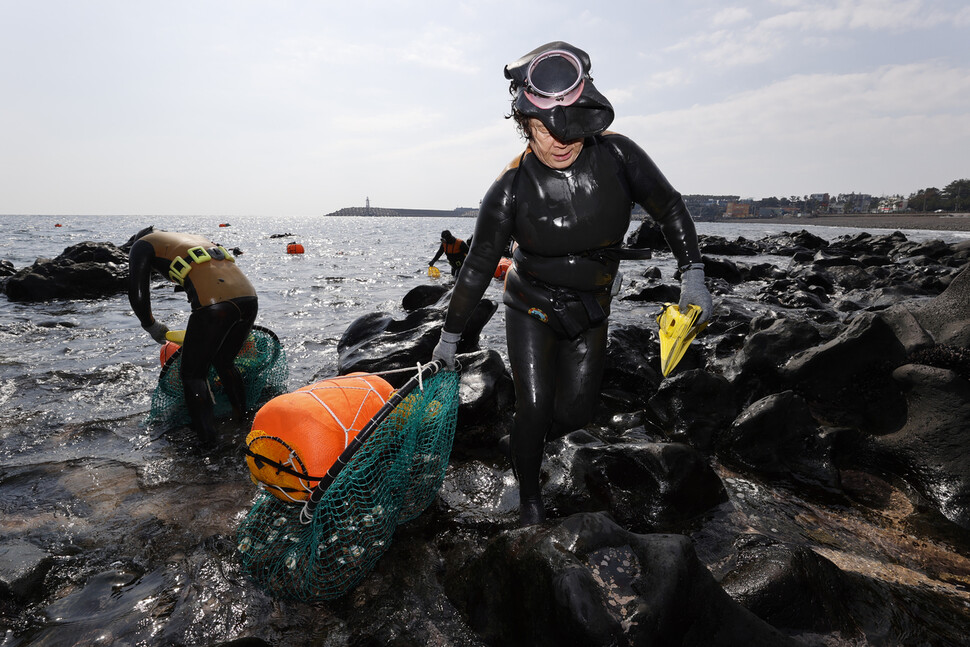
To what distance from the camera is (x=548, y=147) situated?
10.1 ft

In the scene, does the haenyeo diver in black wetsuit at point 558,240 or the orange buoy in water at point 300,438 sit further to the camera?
the orange buoy in water at point 300,438

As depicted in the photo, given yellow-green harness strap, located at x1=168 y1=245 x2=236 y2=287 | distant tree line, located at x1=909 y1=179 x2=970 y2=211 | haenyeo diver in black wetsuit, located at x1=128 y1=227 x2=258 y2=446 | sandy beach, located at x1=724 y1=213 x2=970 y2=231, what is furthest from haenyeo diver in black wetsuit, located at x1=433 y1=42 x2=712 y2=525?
distant tree line, located at x1=909 y1=179 x2=970 y2=211

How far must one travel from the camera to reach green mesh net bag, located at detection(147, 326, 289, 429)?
554 centimetres

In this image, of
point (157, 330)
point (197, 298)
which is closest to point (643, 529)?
point (197, 298)

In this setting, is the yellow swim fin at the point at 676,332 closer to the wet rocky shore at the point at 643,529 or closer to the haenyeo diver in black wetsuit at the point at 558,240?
the haenyeo diver in black wetsuit at the point at 558,240

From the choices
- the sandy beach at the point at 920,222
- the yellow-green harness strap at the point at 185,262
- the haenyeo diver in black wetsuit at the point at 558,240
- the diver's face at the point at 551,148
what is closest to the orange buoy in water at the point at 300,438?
the haenyeo diver in black wetsuit at the point at 558,240

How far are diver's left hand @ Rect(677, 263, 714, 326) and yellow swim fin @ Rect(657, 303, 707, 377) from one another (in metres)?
0.03

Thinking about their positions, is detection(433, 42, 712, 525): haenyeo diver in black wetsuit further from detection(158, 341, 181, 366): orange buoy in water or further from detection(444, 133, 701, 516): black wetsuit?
detection(158, 341, 181, 366): orange buoy in water

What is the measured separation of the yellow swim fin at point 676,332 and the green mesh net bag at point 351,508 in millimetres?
1550

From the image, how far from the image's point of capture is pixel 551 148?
307 centimetres

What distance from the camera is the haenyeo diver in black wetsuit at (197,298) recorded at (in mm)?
4953

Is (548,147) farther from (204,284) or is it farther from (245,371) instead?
(245,371)

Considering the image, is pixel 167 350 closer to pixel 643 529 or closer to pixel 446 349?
pixel 446 349

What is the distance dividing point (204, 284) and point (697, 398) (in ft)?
17.3
